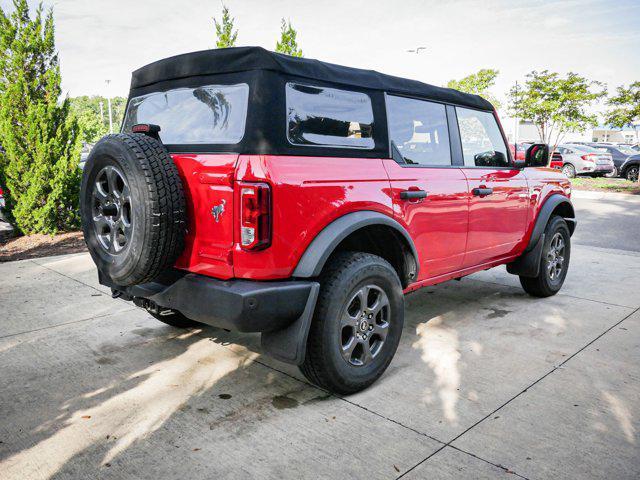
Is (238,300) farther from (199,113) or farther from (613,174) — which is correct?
(613,174)

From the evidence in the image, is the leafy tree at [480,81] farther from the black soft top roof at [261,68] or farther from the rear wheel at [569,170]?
the black soft top roof at [261,68]

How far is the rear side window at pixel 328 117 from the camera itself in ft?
9.16

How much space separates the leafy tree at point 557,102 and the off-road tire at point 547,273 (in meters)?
17.3

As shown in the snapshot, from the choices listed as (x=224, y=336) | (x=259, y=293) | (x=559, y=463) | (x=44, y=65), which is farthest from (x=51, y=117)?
(x=559, y=463)

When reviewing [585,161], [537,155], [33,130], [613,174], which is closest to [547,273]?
[537,155]

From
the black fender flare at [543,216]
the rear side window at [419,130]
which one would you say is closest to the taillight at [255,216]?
the rear side window at [419,130]

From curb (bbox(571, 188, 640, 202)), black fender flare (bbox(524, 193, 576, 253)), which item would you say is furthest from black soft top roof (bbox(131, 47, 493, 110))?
curb (bbox(571, 188, 640, 202))

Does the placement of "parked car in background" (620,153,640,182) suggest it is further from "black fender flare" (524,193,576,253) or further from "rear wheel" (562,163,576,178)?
"black fender flare" (524,193,576,253)

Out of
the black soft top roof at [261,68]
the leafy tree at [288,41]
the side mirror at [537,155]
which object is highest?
the leafy tree at [288,41]

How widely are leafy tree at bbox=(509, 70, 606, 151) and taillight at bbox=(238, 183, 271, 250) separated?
68.5 ft

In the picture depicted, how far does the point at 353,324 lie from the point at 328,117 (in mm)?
1236

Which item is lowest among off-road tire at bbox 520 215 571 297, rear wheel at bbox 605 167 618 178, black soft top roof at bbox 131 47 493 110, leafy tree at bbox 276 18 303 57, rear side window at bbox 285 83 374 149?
off-road tire at bbox 520 215 571 297

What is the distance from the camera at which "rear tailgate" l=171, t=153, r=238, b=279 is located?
2578 mm

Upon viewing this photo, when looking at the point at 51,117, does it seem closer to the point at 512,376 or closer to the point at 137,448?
the point at 137,448
